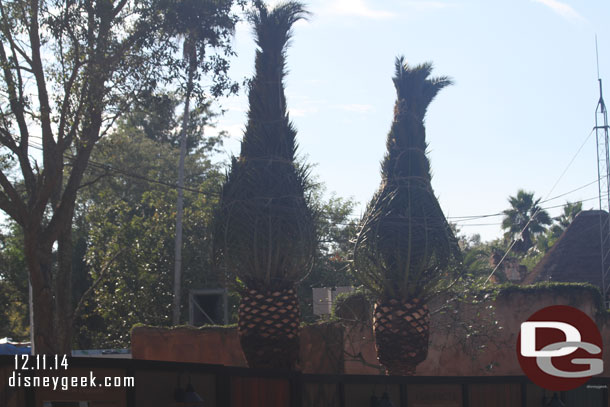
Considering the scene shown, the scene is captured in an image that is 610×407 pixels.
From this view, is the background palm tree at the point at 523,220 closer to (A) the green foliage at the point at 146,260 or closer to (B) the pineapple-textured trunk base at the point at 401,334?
(A) the green foliage at the point at 146,260

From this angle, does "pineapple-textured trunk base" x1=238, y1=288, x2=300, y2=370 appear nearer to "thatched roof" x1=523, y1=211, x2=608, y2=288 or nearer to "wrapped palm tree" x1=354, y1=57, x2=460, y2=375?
"wrapped palm tree" x1=354, y1=57, x2=460, y2=375

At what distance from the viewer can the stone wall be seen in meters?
16.5

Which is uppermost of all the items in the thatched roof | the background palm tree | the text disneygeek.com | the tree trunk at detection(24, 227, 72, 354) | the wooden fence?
the background palm tree

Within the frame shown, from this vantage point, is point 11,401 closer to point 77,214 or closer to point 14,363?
point 14,363

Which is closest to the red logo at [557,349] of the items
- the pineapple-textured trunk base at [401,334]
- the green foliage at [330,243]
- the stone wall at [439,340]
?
the pineapple-textured trunk base at [401,334]

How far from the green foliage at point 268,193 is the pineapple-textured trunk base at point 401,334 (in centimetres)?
142

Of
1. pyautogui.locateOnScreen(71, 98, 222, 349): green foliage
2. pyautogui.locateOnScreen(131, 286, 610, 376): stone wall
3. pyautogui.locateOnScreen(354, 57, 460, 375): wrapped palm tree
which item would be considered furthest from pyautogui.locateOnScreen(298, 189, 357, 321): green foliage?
pyautogui.locateOnScreen(354, 57, 460, 375): wrapped palm tree

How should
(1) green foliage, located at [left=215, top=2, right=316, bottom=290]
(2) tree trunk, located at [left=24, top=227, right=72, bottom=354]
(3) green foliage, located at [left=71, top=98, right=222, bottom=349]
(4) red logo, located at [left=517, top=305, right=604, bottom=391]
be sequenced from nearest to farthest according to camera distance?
(4) red logo, located at [left=517, top=305, right=604, bottom=391] → (1) green foliage, located at [left=215, top=2, right=316, bottom=290] → (2) tree trunk, located at [left=24, top=227, right=72, bottom=354] → (3) green foliage, located at [left=71, top=98, right=222, bottom=349]

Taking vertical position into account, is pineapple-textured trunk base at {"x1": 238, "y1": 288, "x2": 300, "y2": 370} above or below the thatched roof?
below

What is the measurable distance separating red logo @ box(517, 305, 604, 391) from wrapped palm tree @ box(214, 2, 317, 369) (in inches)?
131

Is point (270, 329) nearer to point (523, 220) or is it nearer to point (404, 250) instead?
point (404, 250)

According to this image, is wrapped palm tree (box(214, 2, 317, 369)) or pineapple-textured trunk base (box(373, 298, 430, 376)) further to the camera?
pineapple-textured trunk base (box(373, 298, 430, 376))

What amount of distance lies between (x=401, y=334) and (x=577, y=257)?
65.8 feet

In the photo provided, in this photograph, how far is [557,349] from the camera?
9664mm
